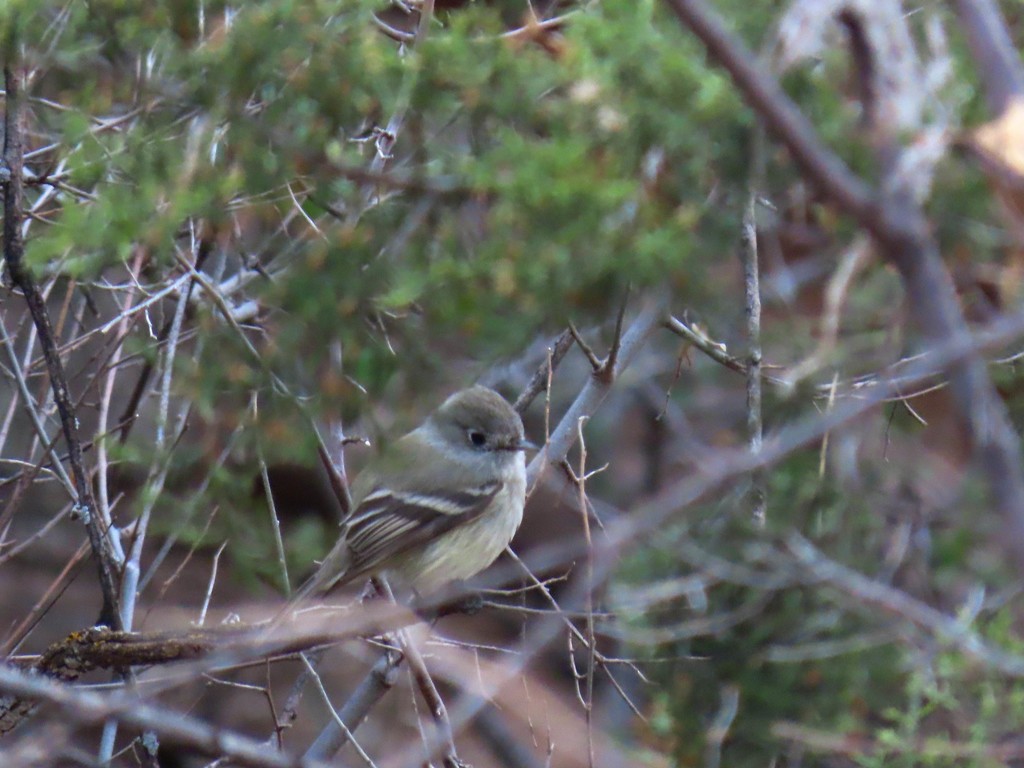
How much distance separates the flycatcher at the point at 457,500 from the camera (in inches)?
219

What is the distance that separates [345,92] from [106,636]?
1.92 meters

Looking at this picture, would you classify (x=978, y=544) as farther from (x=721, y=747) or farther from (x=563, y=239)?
(x=563, y=239)

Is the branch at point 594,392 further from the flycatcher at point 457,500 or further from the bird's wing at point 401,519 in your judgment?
the bird's wing at point 401,519

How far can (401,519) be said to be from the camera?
551cm

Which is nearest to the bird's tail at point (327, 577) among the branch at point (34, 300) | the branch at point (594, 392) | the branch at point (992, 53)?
the branch at point (34, 300)

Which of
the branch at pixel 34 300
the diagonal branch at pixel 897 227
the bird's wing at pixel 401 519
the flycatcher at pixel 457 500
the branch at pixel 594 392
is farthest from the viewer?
the flycatcher at pixel 457 500

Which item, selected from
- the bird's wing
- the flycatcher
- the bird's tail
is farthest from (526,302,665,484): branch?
the bird's tail

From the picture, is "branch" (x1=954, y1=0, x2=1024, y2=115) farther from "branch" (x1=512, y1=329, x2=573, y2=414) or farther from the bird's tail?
the bird's tail

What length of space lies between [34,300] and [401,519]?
1.96 m

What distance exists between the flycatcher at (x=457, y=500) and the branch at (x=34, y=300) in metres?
1.29

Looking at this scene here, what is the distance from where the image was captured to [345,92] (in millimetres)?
3531

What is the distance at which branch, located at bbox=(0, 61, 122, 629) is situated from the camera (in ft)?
13.9

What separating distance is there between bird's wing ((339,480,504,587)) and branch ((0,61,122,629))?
109 cm

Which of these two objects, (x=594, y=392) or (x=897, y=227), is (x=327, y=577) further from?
(x=897, y=227)
